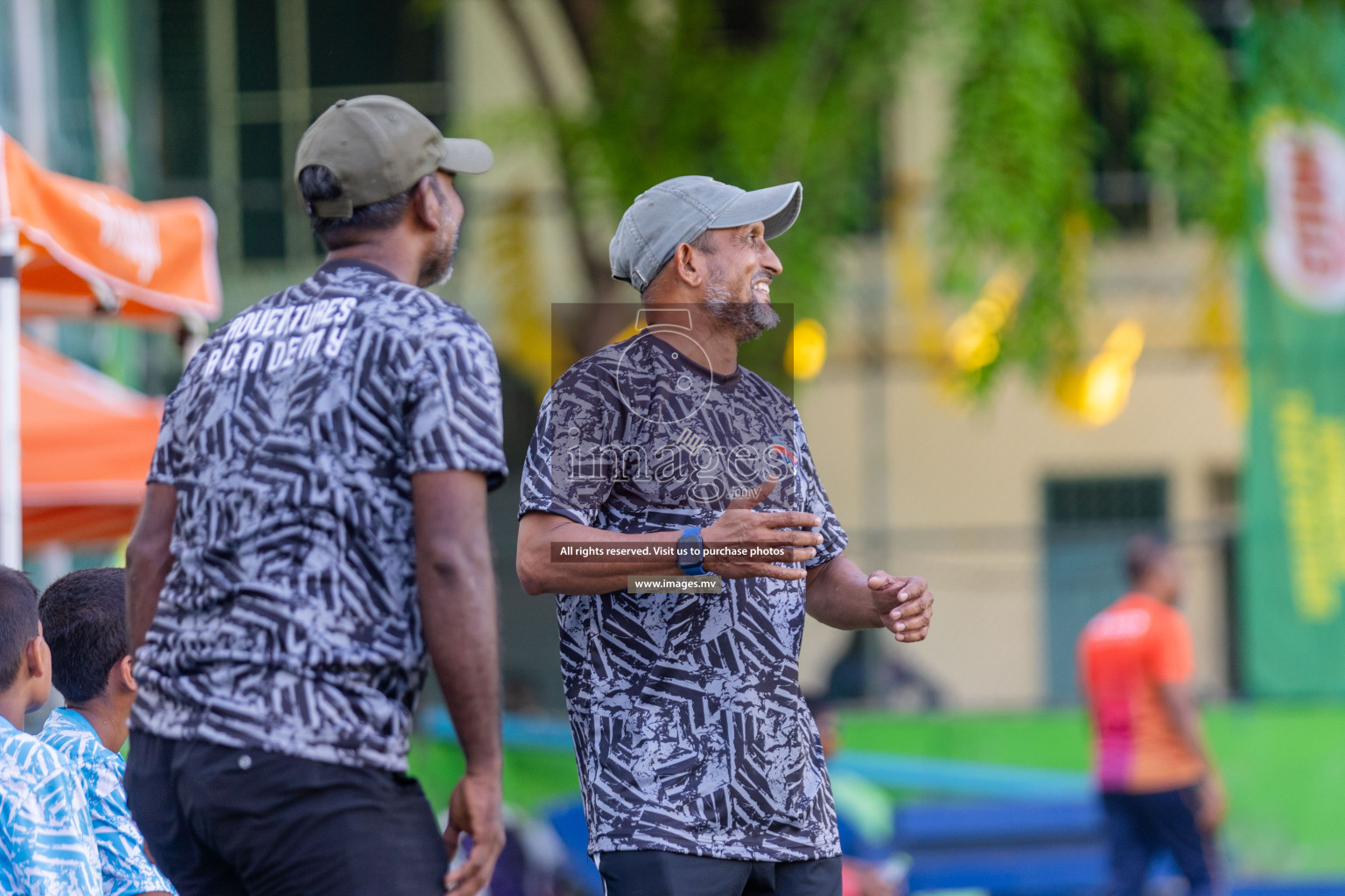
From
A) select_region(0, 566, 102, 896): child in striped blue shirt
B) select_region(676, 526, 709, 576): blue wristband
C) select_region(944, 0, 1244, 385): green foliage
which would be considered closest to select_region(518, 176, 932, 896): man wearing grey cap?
select_region(676, 526, 709, 576): blue wristband

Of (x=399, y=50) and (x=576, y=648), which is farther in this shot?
(x=399, y=50)

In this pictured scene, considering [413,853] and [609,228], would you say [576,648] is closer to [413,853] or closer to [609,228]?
[413,853]

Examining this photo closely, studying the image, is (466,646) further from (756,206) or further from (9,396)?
(9,396)

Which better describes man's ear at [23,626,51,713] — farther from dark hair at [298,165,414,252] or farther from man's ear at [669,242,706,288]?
man's ear at [669,242,706,288]

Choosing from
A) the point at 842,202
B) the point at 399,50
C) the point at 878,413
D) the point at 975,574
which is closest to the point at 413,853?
the point at 842,202

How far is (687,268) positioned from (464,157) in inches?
20.3

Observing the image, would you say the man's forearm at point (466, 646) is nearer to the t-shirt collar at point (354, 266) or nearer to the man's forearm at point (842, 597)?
the t-shirt collar at point (354, 266)

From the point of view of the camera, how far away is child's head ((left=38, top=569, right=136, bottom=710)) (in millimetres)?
2904

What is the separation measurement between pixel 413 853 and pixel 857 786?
685 centimetres

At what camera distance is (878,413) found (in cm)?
1420

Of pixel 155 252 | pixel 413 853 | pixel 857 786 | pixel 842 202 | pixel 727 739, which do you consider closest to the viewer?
pixel 413 853

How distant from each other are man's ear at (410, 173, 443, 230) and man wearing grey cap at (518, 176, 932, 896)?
1.48ft

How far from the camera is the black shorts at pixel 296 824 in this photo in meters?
1.99

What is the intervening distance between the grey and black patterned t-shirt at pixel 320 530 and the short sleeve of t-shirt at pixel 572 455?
1.29 feet
